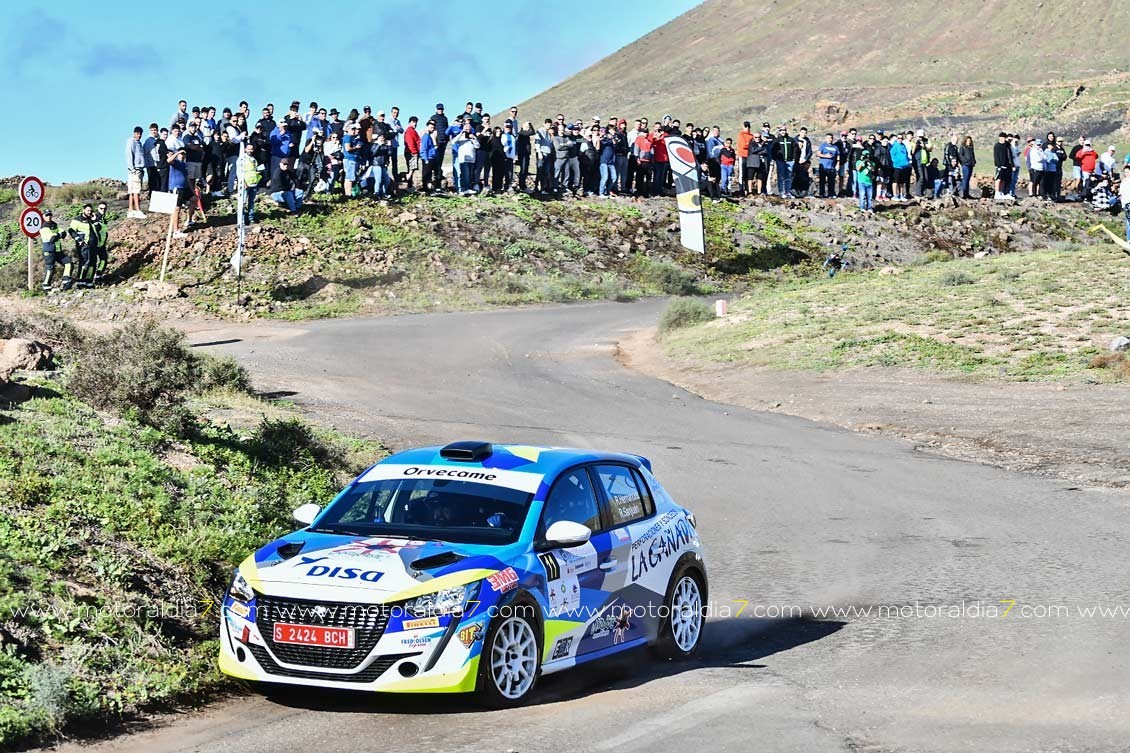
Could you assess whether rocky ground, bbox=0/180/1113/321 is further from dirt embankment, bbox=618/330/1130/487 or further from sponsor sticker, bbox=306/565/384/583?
sponsor sticker, bbox=306/565/384/583

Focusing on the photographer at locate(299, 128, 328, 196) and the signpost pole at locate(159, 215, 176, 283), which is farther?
the photographer at locate(299, 128, 328, 196)

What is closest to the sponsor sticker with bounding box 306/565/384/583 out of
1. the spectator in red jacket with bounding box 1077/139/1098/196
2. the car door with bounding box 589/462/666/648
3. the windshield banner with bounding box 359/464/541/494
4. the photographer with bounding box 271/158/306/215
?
the windshield banner with bounding box 359/464/541/494

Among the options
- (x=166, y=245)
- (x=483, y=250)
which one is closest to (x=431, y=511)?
(x=166, y=245)

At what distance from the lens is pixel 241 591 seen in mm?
8297

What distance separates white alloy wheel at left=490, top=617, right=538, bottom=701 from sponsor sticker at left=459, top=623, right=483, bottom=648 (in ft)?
0.43

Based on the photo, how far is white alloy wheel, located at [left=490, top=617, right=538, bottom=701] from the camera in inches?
318

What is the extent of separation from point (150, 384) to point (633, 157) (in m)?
31.5

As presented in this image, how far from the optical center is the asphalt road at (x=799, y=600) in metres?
7.73

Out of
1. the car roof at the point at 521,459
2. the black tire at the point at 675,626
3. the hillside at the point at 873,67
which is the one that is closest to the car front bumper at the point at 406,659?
the car roof at the point at 521,459

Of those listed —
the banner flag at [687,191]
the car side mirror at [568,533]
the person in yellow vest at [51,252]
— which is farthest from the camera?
the banner flag at [687,191]

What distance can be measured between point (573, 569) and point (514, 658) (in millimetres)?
860

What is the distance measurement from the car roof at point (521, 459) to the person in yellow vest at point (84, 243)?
29359 mm

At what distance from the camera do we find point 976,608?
11.5 meters

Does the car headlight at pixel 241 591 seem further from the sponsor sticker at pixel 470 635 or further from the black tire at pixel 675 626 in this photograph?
the black tire at pixel 675 626
